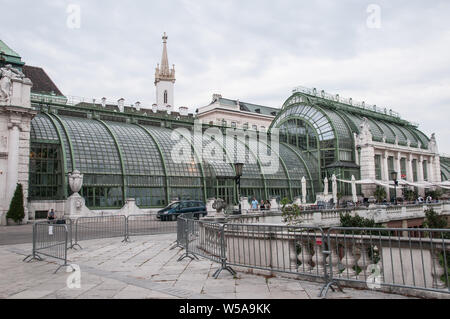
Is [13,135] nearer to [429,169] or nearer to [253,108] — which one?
[253,108]

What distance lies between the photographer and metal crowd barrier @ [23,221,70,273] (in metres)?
11.6

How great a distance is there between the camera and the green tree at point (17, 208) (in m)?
26.7

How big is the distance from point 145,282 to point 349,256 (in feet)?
14.4

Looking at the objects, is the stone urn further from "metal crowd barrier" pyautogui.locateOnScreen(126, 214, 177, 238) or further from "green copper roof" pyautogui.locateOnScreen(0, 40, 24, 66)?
"green copper roof" pyautogui.locateOnScreen(0, 40, 24, 66)

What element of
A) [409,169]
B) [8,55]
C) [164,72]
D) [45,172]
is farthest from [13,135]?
[164,72]

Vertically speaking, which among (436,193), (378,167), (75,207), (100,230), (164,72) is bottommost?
(100,230)

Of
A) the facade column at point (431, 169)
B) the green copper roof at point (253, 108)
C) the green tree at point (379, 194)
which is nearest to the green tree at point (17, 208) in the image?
the green tree at point (379, 194)

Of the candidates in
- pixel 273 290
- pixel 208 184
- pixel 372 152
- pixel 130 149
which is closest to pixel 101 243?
pixel 273 290

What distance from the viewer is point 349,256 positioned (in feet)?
25.2

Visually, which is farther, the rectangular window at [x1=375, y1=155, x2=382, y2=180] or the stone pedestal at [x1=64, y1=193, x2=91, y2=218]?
the rectangular window at [x1=375, y1=155, x2=382, y2=180]

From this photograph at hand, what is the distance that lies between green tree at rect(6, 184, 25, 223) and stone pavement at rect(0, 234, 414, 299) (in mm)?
15771

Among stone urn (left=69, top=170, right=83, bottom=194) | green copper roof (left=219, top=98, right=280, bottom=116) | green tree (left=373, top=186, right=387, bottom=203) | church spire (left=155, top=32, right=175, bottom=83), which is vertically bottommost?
green tree (left=373, top=186, right=387, bottom=203)

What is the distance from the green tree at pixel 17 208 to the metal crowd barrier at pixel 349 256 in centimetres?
2230

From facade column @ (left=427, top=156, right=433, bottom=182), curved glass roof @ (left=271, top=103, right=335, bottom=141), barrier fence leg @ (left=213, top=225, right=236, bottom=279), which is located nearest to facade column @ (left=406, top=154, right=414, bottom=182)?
facade column @ (left=427, top=156, right=433, bottom=182)
